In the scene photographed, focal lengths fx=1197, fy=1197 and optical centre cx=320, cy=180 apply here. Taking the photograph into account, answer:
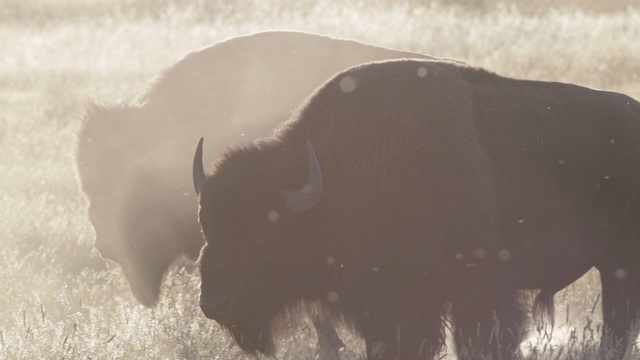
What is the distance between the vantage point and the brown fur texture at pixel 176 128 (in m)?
7.04

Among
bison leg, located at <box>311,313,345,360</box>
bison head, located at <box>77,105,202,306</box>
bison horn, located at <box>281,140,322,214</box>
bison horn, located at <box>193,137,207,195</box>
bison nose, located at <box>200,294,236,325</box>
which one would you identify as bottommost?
bison head, located at <box>77,105,202,306</box>

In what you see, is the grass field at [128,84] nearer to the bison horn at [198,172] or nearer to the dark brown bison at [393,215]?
the dark brown bison at [393,215]

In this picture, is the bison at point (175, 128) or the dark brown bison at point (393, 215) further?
the bison at point (175, 128)

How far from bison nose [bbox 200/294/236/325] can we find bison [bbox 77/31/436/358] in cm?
205

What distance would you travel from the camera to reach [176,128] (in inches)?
288

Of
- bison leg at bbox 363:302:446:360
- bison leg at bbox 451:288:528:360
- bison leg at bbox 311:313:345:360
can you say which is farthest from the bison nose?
bison leg at bbox 451:288:528:360

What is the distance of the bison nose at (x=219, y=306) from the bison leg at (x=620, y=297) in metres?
1.86

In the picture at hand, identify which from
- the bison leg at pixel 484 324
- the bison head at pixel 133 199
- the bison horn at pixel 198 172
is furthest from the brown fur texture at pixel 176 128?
the bison leg at pixel 484 324

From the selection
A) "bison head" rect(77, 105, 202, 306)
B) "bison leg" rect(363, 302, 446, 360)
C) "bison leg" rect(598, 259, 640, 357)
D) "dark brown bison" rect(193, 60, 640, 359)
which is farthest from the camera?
"bison head" rect(77, 105, 202, 306)

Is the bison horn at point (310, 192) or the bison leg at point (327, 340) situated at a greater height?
the bison horn at point (310, 192)

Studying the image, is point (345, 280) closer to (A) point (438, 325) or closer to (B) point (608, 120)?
(A) point (438, 325)

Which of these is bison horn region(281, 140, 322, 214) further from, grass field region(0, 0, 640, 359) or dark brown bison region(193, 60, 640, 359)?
grass field region(0, 0, 640, 359)

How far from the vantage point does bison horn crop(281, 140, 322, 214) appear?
4961 mm

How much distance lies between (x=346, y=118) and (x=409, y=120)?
280mm
